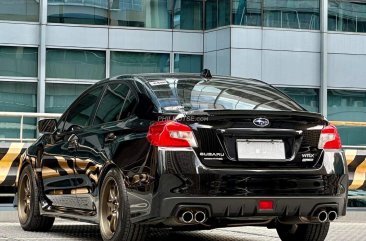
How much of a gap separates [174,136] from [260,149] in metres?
0.68

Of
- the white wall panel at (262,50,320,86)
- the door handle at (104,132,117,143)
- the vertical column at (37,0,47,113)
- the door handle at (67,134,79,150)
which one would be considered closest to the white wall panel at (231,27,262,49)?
the white wall panel at (262,50,320,86)

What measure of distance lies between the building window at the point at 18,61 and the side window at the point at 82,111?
26772 millimetres

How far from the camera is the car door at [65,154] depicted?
9.46 m

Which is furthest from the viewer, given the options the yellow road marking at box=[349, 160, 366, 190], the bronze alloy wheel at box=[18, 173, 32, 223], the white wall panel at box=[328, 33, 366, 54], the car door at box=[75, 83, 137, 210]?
the white wall panel at box=[328, 33, 366, 54]

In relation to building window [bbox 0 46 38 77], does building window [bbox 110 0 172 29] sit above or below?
above

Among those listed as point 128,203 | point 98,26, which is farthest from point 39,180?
point 98,26

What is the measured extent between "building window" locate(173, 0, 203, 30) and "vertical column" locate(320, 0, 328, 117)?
4533 mm

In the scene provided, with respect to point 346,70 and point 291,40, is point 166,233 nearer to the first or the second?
point 291,40

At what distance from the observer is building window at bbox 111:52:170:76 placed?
37406 millimetres

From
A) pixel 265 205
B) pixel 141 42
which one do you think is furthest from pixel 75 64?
pixel 265 205

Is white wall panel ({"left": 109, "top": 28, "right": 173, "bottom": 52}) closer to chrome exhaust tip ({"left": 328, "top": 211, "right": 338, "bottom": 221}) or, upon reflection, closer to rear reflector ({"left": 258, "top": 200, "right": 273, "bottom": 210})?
chrome exhaust tip ({"left": 328, "top": 211, "right": 338, "bottom": 221})

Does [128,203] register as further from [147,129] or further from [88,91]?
[88,91]

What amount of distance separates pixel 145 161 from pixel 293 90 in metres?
29.8

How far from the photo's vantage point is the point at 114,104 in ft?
29.8
